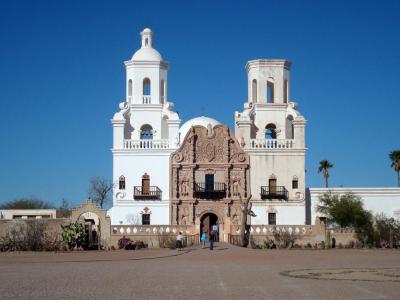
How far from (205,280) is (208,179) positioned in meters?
31.9

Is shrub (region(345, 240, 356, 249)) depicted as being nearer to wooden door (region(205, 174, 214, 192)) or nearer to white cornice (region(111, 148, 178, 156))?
wooden door (region(205, 174, 214, 192))

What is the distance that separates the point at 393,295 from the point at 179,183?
35734 millimetres

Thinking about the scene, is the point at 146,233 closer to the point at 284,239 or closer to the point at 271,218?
the point at 284,239

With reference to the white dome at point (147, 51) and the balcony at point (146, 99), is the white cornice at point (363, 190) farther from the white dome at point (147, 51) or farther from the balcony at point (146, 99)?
the white dome at point (147, 51)

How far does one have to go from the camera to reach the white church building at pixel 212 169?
51562mm

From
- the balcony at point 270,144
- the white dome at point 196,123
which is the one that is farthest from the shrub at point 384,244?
the white dome at point 196,123

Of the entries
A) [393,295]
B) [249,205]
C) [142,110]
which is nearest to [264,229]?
[249,205]

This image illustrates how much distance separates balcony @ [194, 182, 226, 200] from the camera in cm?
5184

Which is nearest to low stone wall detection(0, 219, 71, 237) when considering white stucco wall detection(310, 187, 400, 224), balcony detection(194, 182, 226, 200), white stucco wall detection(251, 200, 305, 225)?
balcony detection(194, 182, 226, 200)

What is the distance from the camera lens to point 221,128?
52.8 m

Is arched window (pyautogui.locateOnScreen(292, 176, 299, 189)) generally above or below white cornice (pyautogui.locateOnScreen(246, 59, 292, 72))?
below

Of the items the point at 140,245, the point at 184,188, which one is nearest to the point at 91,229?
the point at 140,245

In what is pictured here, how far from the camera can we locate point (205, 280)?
20594 mm

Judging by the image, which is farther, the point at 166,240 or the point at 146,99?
the point at 146,99
